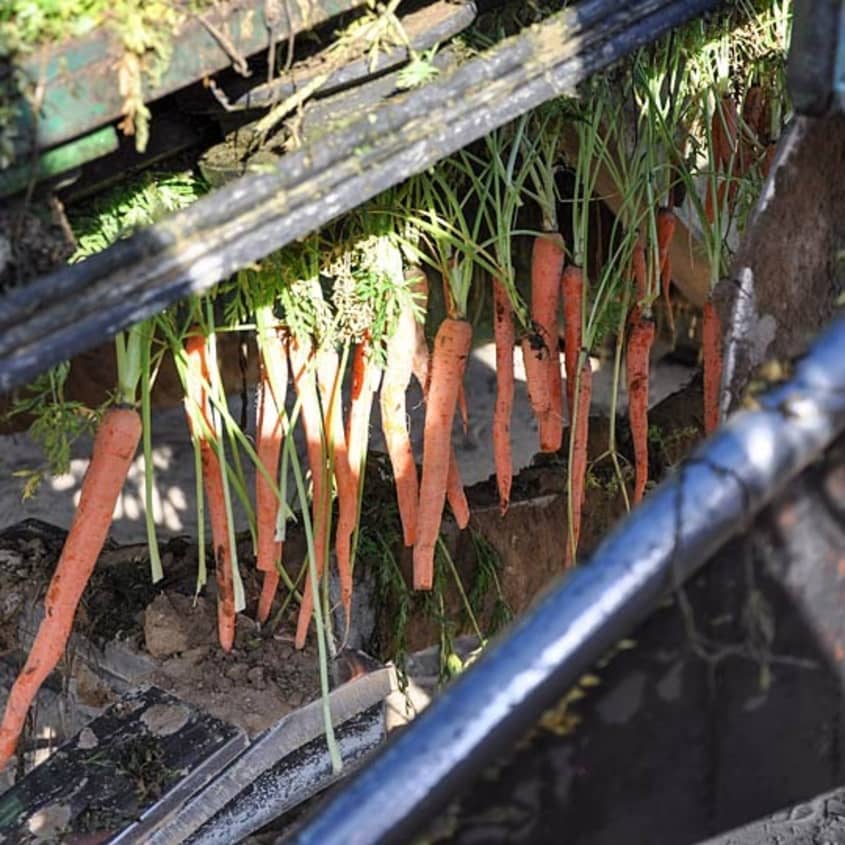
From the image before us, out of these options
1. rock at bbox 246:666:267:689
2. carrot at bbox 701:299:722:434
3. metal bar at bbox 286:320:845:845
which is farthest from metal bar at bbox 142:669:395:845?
metal bar at bbox 286:320:845:845

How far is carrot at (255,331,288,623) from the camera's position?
2.74m

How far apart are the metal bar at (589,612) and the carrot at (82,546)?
138 cm

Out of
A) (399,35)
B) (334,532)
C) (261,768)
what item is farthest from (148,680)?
(399,35)

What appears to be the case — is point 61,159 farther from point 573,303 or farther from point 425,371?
point 573,303

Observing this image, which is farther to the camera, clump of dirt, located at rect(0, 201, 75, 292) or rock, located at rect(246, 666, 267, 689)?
rock, located at rect(246, 666, 267, 689)

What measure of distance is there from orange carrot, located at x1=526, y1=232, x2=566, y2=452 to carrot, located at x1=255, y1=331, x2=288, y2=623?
626 mm

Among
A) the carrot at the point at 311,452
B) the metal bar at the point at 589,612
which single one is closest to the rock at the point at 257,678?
the carrot at the point at 311,452

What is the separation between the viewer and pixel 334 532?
321 cm

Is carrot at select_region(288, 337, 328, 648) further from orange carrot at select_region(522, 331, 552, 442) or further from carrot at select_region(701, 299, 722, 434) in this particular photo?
carrot at select_region(701, 299, 722, 434)

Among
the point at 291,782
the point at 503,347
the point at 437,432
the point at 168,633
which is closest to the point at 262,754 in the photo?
the point at 291,782

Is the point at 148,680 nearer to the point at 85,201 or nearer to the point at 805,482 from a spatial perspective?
the point at 85,201

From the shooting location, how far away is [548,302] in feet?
10.1

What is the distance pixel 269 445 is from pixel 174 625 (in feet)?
1.57

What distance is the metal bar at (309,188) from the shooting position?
1.53m
